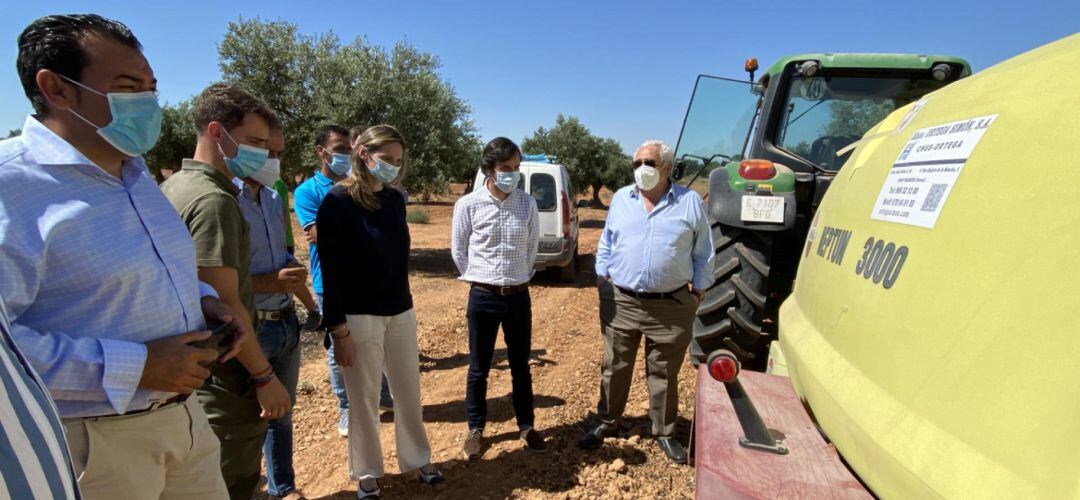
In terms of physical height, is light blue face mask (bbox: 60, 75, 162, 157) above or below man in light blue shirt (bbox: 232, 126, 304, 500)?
above

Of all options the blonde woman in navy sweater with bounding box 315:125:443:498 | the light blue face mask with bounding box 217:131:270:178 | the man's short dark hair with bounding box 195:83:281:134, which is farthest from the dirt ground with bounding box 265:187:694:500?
the man's short dark hair with bounding box 195:83:281:134

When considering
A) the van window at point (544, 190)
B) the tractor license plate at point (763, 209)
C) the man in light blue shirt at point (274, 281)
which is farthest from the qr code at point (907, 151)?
the van window at point (544, 190)

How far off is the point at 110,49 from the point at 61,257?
1.84 feet

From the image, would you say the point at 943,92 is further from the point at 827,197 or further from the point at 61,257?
the point at 61,257

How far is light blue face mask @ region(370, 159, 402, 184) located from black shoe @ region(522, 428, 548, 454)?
1792 millimetres

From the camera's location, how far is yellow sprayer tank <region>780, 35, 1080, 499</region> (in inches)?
31.5

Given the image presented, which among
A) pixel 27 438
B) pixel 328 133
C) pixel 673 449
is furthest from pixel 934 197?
pixel 328 133

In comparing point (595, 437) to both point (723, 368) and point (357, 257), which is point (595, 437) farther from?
point (723, 368)

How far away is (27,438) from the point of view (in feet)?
2.56

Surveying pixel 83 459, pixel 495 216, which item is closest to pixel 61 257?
pixel 83 459

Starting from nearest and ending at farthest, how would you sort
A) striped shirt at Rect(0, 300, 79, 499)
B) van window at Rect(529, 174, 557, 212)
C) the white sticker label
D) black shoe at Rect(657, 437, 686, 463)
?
1. striped shirt at Rect(0, 300, 79, 499)
2. the white sticker label
3. black shoe at Rect(657, 437, 686, 463)
4. van window at Rect(529, 174, 557, 212)

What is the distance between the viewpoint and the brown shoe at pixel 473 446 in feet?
10.8

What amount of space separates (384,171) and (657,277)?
1.66 metres

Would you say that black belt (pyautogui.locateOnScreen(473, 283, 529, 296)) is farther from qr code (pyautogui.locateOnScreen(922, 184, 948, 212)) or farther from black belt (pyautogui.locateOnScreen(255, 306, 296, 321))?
qr code (pyautogui.locateOnScreen(922, 184, 948, 212))
